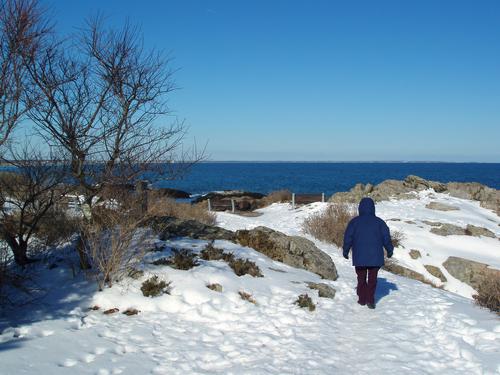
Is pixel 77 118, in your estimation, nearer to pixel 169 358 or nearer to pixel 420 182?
pixel 169 358

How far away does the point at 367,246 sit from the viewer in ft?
25.2

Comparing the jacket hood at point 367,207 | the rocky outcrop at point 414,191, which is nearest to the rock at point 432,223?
the rocky outcrop at point 414,191

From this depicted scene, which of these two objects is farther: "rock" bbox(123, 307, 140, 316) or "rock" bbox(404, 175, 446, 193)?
"rock" bbox(404, 175, 446, 193)

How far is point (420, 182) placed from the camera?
31.2 meters

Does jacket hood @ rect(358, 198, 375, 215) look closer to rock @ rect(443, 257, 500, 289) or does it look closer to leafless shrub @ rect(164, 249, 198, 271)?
leafless shrub @ rect(164, 249, 198, 271)

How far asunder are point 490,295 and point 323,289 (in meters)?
2.76

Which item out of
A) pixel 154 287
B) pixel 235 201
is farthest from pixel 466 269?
pixel 235 201

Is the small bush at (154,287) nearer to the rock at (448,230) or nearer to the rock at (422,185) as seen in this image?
the rock at (448,230)

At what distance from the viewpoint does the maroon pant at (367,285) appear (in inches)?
306

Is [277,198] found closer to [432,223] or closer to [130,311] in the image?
[432,223]

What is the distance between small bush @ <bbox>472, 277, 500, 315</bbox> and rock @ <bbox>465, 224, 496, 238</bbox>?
38.3 feet

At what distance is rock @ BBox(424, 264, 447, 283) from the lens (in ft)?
48.2

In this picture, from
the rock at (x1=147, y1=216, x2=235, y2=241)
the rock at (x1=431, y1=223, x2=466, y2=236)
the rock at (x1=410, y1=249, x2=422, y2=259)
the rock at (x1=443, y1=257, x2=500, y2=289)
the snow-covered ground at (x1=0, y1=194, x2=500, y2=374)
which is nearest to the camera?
the snow-covered ground at (x1=0, y1=194, x2=500, y2=374)

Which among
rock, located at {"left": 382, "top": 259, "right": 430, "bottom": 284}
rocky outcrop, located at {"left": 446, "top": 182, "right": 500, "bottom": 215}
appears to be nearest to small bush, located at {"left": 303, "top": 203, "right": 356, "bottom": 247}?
rock, located at {"left": 382, "top": 259, "right": 430, "bottom": 284}
